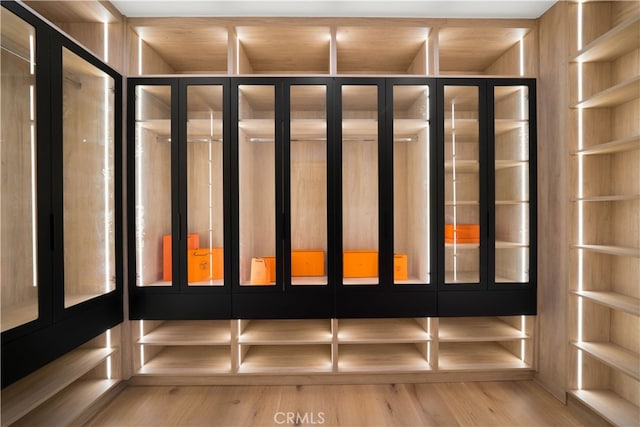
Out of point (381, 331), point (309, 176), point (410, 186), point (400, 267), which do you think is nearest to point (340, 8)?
point (309, 176)

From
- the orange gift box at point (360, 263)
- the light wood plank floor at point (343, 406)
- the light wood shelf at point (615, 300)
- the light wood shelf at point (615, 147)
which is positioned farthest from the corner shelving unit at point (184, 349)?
the light wood shelf at point (615, 147)

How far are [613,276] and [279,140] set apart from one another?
250cm

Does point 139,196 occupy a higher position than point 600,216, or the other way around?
point 139,196

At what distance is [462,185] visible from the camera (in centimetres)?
258

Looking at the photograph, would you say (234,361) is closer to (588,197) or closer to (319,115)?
(319,115)

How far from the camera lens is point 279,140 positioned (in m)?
2.50

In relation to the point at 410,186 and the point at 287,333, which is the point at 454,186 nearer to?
the point at 410,186

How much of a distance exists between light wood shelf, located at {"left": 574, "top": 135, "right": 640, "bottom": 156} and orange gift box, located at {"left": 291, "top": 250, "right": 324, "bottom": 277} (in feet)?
6.31

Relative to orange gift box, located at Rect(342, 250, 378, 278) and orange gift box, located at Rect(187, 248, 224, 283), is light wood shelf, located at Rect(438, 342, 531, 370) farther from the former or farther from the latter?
orange gift box, located at Rect(187, 248, 224, 283)

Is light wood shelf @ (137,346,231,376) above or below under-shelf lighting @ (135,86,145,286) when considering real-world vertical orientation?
below

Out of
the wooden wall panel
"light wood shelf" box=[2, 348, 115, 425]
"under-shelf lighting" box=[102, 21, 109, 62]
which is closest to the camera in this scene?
"light wood shelf" box=[2, 348, 115, 425]

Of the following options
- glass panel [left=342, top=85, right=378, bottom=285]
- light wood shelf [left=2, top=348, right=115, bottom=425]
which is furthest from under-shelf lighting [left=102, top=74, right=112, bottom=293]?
glass panel [left=342, top=85, right=378, bottom=285]

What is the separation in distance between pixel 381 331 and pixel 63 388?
2.20 m

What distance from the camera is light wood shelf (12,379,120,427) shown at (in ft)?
6.47
